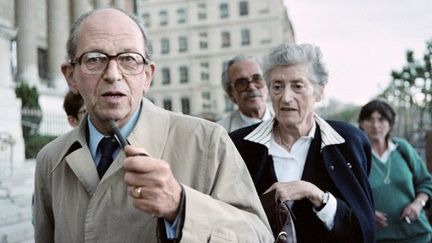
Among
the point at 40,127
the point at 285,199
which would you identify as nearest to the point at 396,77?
the point at 40,127

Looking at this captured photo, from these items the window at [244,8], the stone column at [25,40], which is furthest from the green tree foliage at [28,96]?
→ the window at [244,8]

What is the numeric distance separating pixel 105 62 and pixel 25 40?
21.8m

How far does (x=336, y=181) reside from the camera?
2449 mm

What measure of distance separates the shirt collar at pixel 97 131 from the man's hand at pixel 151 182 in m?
0.42

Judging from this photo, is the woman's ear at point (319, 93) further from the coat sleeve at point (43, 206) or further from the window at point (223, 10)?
the window at point (223, 10)

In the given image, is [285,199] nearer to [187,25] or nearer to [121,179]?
[121,179]

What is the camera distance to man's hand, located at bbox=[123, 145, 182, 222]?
115cm

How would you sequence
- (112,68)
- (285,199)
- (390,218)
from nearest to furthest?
1. (112,68)
2. (285,199)
3. (390,218)

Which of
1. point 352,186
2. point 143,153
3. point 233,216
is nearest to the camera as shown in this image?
point 143,153

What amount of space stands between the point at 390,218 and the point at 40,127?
48.8 feet

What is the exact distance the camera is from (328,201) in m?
2.31

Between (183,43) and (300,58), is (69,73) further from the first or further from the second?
(183,43)

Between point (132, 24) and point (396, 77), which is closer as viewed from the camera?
point (132, 24)

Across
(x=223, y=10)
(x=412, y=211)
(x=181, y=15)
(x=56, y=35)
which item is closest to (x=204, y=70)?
(x=223, y=10)
